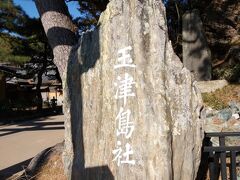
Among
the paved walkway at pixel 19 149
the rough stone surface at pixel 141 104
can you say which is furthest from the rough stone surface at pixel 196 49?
the rough stone surface at pixel 141 104

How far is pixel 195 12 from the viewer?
11.7 meters

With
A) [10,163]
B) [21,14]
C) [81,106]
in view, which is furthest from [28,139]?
[21,14]

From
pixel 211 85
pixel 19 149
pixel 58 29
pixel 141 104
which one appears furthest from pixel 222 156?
pixel 19 149

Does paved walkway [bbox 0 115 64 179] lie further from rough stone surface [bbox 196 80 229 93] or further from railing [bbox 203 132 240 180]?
rough stone surface [bbox 196 80 229 93]

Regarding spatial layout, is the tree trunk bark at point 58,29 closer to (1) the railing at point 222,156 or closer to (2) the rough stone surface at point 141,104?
(2) the rough stone surface at point 141,104

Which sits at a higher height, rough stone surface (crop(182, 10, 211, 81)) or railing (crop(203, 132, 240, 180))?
rough stone surface (crop(182, 10, 211, 81))

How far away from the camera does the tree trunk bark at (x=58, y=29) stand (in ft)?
21.9

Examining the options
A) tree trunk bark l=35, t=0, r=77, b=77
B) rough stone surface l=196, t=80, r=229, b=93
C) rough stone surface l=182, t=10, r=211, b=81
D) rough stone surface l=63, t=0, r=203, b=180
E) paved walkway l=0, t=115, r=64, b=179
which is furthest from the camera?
rough stone surface l=182, t=10, r=211, b=81

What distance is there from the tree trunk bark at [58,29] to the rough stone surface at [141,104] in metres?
1.83

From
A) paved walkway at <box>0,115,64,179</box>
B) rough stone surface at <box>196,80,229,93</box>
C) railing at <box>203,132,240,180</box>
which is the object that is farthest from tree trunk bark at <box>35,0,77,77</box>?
rough stone surface at <box>196,80,229,93</box>

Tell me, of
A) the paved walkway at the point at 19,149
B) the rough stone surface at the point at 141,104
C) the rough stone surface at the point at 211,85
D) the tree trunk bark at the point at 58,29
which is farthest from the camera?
the rough stone surface at the point at 211,85

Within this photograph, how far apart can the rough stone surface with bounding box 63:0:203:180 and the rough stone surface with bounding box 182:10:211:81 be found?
22.4 feet

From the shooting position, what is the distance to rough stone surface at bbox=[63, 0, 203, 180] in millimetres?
4426

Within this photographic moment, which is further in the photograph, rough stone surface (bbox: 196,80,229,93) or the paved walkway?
rough stone surface (bbox: 196,80,229,93)
